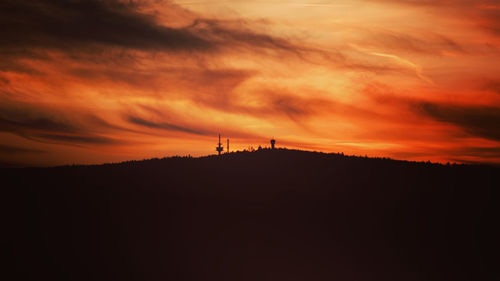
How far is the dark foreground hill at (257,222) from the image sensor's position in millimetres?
23844

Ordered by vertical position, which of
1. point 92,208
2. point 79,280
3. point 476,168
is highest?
point 476,168

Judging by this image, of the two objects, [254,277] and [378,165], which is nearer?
[254,277]

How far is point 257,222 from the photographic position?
27750mm

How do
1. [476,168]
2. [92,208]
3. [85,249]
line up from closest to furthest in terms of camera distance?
[85,249]
[92,208]
[476,168]

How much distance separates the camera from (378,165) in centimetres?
3628

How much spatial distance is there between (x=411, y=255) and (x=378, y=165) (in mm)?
11757

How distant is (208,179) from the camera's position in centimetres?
3441

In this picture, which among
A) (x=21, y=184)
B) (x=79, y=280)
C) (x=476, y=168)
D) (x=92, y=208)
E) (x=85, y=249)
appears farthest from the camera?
(x=476, y=168)

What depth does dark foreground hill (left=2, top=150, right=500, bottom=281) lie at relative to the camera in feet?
78.2

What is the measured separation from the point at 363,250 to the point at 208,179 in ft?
41.1

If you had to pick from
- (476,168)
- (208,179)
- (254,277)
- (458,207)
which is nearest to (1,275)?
(254,277)

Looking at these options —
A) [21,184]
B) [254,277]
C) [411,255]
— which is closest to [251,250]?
[254,277]

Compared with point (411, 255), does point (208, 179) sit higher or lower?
higher

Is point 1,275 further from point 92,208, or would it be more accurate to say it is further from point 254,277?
point 254,277
